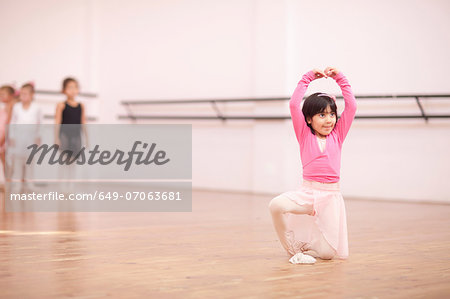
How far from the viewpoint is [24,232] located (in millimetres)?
3570

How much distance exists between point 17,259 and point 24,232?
0.95 metres

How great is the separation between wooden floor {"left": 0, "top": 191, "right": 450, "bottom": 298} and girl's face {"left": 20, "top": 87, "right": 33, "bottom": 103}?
2404 millimetres

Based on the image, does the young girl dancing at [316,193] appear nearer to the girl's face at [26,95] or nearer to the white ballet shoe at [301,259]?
the white ballet shoe at [301,259]

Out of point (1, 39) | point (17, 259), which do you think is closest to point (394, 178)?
point (17, 259)

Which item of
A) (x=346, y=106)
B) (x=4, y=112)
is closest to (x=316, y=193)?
(x=346, y=106)

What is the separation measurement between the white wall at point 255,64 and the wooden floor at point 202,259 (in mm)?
1678

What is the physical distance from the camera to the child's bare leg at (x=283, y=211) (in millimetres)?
2723

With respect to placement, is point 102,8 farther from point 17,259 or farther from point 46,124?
point 17,259

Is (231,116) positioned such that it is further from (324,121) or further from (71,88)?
(324,121)

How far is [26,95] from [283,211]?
464cm

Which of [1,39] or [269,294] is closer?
[269,294]

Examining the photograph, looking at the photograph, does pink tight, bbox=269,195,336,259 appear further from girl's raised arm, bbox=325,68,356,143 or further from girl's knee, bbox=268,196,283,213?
girl's raised arm, bbox=325,68,356,143

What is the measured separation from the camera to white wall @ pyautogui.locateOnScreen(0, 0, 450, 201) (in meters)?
6.02

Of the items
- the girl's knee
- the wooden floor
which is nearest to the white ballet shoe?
the wooden floor
